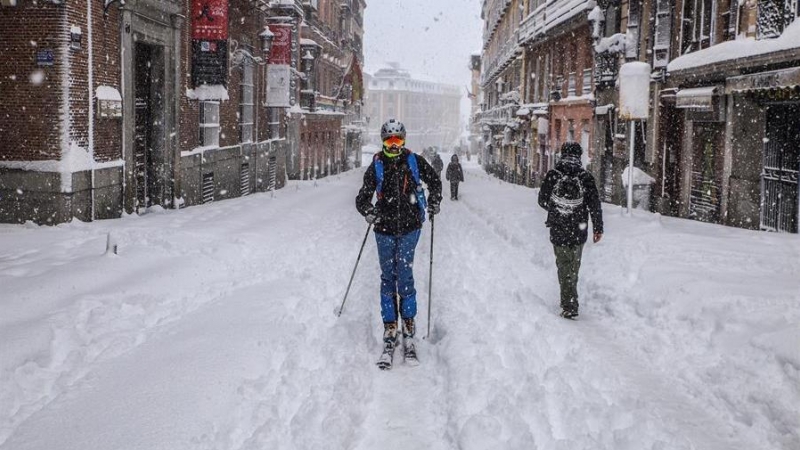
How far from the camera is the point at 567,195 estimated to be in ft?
24.6

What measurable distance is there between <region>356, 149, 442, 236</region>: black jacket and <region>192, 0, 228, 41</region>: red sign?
13.1 metres

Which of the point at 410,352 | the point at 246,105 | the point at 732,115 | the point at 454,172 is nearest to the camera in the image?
the point at 410,352

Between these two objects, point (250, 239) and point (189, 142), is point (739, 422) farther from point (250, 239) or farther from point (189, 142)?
point (189, 142)

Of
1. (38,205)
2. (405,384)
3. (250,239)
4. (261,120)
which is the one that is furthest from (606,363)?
(261,120)

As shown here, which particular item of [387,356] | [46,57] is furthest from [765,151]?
[46,57]

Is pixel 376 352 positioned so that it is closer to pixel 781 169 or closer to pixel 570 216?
pixel 570 216

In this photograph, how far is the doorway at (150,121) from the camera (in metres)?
16.0

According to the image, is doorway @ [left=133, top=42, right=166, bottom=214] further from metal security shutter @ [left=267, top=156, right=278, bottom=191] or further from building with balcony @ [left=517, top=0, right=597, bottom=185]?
building with balcony @ [left=517, top=0, right=597, bottom=185]

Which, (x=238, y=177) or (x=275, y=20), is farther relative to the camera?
(x=275, y=20)

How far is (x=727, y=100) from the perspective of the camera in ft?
50.0

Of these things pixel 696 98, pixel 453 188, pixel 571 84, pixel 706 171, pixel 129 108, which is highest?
pixel 571 84

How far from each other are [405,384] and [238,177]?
18438 mm

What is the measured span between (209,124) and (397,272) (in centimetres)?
1454

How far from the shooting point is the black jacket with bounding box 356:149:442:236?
19.4 feet
